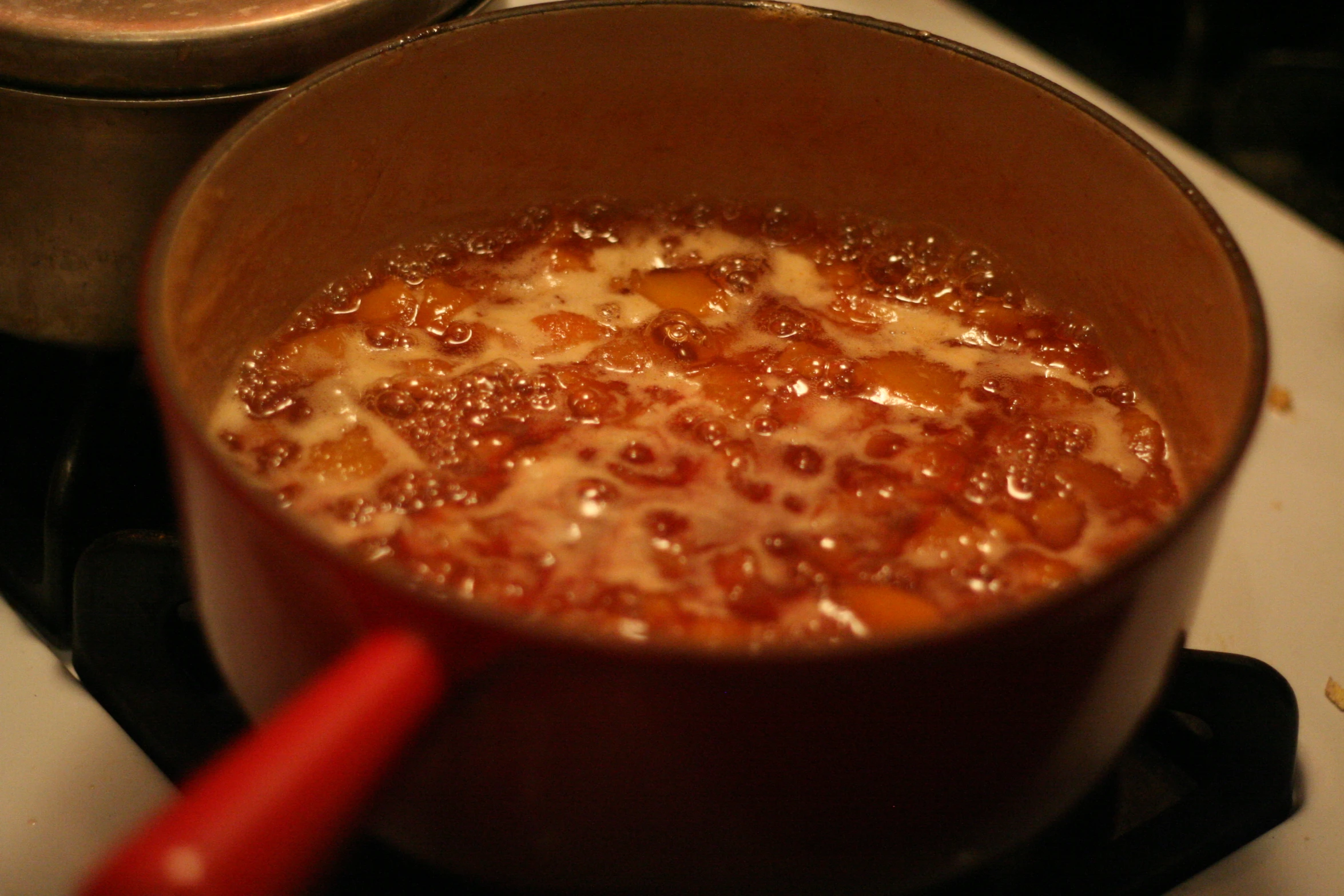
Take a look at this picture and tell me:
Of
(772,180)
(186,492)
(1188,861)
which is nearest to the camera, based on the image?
(186,492)

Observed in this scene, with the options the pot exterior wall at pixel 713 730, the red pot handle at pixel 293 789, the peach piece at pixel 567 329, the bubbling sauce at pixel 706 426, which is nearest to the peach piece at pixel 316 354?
the bubbling sauce at pixel 706 426

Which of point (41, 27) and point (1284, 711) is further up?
point (41, 27)

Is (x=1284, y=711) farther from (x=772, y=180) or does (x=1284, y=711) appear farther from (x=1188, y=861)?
(x=772, y=180)

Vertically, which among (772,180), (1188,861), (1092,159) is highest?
(1092,159)

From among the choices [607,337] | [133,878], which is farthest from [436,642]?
[607,337]

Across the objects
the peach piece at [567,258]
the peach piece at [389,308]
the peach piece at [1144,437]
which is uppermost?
the peach piece at [1144,437]

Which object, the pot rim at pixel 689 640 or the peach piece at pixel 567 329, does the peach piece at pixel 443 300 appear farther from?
the pot rim at pixel 689 640

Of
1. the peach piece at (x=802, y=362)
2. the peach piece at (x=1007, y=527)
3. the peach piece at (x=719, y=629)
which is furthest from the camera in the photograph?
the peach piece at (x=802, y=362)
